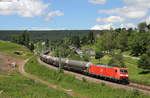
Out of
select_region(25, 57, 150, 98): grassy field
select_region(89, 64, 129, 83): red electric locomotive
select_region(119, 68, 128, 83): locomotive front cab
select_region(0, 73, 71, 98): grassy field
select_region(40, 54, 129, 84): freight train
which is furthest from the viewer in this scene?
select_region(40, 54, 129, 84): freight train

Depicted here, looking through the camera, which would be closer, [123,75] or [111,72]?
[123,75]

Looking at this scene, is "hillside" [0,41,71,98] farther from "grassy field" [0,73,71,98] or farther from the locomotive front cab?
the locomotive front cab

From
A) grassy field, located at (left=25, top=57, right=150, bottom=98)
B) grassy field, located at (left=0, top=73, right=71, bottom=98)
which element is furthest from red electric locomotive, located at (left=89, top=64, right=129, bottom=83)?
grassy field, located at (left=0, top=73, right=71, bottom=98)

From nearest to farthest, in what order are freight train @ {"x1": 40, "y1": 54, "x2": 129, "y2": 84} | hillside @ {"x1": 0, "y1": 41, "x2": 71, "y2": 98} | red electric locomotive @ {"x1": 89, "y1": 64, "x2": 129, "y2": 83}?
hillside @ {"x1": 0, "y1": 41, "x2": 71, "y2": 98} < red electric locomotive @ {"x1": 89, "y1": 64, "x2": 129, "y2": 83} < freight train @ {"x1": 40, "y1": 54, "x2": 129, "y2": 84}

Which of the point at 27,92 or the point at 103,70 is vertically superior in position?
the point at 103,70

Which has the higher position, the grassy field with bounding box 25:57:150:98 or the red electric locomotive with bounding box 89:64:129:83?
the red electric locomotive with bounding box 89:64:129:83

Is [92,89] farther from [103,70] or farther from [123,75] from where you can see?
[103,70]

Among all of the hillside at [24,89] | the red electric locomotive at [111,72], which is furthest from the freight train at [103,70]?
the hillside at [24,89]

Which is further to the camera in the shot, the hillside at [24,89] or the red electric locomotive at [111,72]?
the red electric locomotive at [111,72]

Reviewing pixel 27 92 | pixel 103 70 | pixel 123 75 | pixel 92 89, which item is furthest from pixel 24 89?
pixel 123 75

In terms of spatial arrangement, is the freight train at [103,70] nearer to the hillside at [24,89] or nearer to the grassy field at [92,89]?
the grassy field at [92,89]

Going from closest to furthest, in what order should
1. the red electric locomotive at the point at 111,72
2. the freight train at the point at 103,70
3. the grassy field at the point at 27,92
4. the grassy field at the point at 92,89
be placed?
the grassy field at the point at 27,92 → the grassy field at the point at 92,89 → the red electric locomotive at the point at 111,72 → the freight train at the point at 103,70

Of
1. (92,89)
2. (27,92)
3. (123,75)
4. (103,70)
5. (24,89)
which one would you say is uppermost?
(103,70)

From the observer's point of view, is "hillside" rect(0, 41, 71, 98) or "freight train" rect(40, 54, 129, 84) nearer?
"hillside" rect(0, 41, 71, 98)
